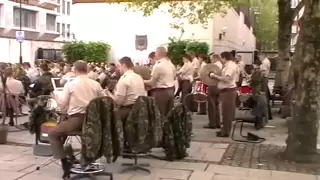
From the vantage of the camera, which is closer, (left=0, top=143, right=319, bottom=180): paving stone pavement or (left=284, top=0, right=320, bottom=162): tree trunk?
(left=0, top=143, right=319, bottom=180): paving stone pavement

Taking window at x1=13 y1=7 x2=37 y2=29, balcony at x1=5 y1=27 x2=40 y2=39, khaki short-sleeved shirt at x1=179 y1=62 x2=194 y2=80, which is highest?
window at x1=13 y1=7 x2=37 y2=29

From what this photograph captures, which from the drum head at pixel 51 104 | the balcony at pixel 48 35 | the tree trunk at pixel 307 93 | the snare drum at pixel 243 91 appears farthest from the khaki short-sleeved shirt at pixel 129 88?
the balcony at pixel 48 35

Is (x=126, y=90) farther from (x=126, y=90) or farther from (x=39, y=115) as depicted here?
(x=39, y=115)

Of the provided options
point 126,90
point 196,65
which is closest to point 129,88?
point 126,90

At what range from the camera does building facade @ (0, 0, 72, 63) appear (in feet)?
153

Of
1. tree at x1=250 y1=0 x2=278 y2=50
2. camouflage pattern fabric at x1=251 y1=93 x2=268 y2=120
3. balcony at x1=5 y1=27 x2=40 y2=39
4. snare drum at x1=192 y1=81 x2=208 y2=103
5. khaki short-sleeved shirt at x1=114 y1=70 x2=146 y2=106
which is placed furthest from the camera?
tree at x1=250 y1=0 x2=278 y2=50

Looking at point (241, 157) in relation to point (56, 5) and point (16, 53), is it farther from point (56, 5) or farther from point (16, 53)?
point (56, 5)

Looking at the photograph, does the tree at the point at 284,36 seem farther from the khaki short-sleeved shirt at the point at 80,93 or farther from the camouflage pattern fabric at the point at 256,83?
the khaki short-sleeved shirt at the point at 80,93

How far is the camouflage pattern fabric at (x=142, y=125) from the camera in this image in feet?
23.4

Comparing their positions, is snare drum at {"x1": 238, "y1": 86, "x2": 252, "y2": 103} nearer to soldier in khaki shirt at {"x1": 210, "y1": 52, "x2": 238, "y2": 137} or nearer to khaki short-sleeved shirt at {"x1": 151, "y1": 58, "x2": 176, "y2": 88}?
soldier in khaki shirt at {"x1": 210, "y1": 52, "x2": 238, "y2": 137}

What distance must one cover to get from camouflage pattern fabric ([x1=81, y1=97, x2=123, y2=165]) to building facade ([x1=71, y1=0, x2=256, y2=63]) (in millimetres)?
23384

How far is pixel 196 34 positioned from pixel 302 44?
2172 centimetres

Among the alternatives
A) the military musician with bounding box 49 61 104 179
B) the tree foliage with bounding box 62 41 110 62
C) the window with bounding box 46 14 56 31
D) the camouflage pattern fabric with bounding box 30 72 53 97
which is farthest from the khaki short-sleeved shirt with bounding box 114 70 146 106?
the window with bounding box 46 14 56 31

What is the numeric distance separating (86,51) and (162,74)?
2057 centimetres
